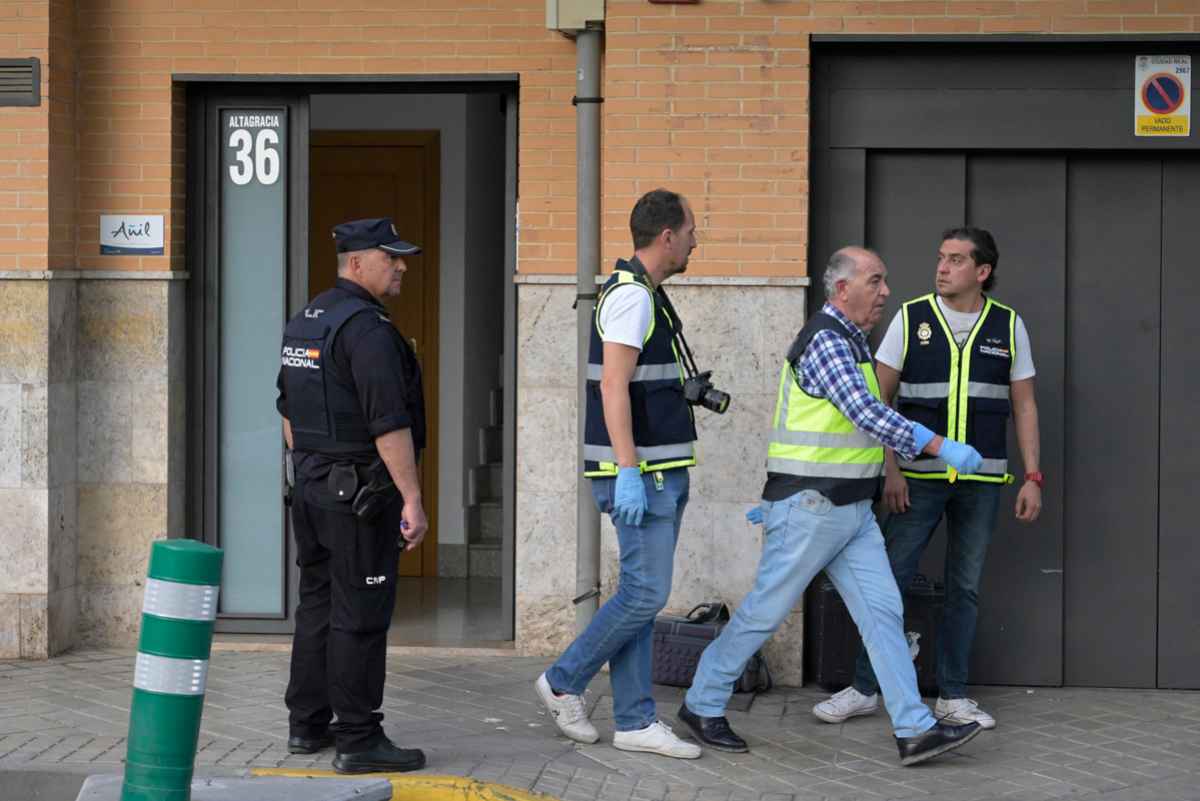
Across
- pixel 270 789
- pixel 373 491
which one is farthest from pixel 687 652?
pixel 270 789

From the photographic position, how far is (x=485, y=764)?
6.78 m

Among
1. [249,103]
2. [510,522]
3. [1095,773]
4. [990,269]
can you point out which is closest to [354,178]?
[249,103]

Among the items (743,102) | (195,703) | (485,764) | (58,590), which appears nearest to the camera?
(195,703)

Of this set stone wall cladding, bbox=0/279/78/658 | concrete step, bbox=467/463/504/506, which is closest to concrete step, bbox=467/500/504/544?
concrete step, bbox=467/463/504/506

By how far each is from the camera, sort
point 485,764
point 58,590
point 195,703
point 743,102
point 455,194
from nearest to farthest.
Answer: point 195,703, point 485,764, point 743,102, point 58,590, point 455,194

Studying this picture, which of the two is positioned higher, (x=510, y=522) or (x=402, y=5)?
(x=402, y=5)

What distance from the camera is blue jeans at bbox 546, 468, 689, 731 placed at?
679 cm

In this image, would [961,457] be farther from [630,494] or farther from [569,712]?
[569,712]

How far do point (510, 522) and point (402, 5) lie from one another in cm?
258

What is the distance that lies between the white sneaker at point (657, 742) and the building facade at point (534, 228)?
1.43m

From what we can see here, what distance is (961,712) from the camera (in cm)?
764

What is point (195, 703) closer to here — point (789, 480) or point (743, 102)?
point (789, 480)

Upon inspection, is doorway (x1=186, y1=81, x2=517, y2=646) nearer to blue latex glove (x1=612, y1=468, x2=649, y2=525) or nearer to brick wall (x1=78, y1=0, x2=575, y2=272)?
brick wall (x1=78, y1=0, x2=575, y2=272)

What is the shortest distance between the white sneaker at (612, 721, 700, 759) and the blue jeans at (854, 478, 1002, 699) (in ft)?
3.55
